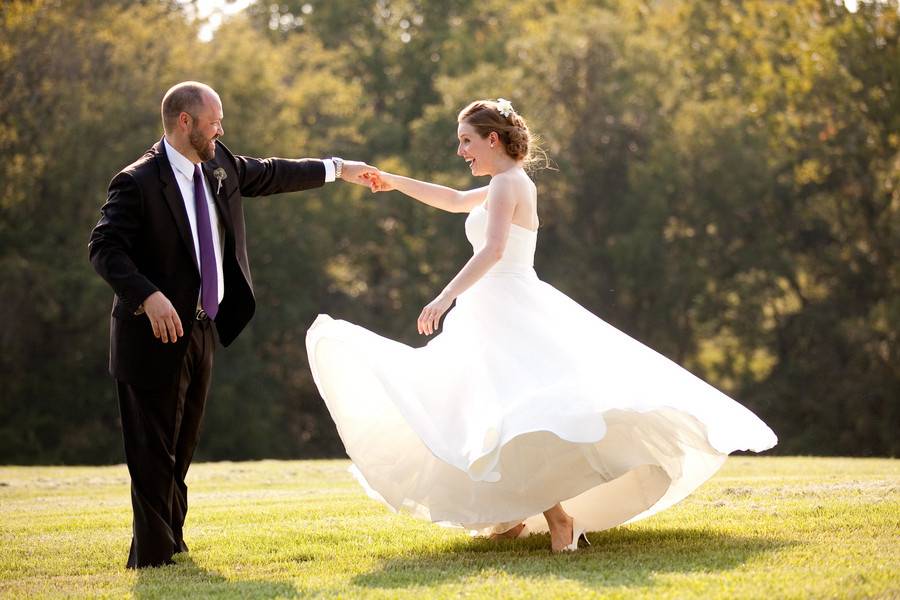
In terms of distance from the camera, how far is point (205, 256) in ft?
22.7

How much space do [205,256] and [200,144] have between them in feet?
2.04

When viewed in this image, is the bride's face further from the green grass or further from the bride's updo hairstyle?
the green grass

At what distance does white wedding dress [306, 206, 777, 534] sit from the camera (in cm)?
635

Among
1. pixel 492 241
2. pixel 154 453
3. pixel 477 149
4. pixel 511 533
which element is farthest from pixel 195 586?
pixel 477 149

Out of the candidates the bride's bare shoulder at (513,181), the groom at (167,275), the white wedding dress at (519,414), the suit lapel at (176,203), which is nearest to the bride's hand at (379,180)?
the white wedding dress at (519,414)

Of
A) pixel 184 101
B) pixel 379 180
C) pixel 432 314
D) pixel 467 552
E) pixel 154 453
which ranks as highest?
pixel 184 101

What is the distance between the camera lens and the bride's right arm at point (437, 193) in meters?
7.87

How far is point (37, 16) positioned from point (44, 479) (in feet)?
63.8

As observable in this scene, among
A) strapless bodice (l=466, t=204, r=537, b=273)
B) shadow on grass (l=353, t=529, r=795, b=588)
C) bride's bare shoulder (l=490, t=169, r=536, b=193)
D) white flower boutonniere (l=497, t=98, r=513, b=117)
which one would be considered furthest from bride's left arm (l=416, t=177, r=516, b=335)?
shadow on grass (l=353, t=529, r=795, b=588)

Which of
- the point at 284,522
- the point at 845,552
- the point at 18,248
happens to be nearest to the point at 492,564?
the point at 845,552

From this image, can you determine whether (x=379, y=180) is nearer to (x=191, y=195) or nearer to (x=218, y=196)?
(x=218, y=196)

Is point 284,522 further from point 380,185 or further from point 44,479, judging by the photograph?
point 44,479

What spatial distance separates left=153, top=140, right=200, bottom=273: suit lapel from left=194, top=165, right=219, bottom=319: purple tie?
62 millimetres

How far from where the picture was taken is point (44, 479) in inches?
538
